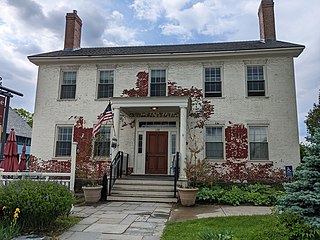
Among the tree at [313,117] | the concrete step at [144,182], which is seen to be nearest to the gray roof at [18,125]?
the concrete step at [144,182]

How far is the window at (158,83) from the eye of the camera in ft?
41.1

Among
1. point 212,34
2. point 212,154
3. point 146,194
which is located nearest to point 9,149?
point 146,194

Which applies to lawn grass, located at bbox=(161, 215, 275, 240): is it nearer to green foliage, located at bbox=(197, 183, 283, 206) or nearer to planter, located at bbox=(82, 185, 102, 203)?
green foliage, located at bbox=(197, 183, 283, 206)

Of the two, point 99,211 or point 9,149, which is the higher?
point 9,149

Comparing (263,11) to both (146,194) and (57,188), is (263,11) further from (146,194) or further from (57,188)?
(57,188)

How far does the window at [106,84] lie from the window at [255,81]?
669 cm

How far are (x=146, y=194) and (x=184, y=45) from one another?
948cm

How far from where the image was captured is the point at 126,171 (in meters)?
12.0

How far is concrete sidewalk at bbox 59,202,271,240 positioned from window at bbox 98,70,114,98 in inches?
231

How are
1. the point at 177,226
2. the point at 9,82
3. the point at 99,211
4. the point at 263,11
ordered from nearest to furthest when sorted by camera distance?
1. the point at 177,226
2. the point at 99,211
3. the point at 263,11
4. the point at 9,82

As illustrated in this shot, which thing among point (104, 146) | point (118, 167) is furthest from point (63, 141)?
point (118, 167)

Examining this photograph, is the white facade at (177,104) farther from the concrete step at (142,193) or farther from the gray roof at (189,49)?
the concrete step at (142,193)

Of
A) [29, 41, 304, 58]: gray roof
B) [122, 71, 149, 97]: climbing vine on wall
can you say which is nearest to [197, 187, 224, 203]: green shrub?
[122, 71, 149, 97]: climbing vine on wall

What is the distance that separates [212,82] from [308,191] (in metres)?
8.79
